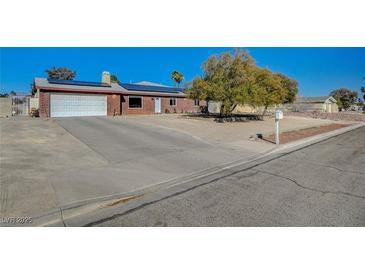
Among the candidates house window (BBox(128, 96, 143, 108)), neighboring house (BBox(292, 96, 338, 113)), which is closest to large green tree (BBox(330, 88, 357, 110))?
neighboring house (BBox(292, 96, 338, 113))

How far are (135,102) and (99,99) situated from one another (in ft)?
14.3

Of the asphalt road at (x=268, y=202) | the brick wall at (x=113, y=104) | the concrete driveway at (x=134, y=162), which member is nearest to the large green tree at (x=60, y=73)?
the brick wall at (x=113, y=104)

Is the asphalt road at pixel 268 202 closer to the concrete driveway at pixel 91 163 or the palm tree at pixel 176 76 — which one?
the concrete driveway at pixel 91 163

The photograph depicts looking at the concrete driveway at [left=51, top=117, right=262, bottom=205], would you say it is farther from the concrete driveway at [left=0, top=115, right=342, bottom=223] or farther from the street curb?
the street curb

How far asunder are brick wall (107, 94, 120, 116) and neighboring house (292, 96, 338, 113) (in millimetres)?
53567

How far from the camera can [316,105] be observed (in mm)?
67438

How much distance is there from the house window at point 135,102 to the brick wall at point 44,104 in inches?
326

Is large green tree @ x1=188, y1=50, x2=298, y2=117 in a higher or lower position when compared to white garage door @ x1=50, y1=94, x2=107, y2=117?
higher

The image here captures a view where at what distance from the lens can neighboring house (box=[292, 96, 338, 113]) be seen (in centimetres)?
6631

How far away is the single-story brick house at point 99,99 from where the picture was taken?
21344 millimetres

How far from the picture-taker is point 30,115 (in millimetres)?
21578

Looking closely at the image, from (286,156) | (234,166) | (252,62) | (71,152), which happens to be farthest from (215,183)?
(252,62)

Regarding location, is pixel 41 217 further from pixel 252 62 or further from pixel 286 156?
pixel 252 62
